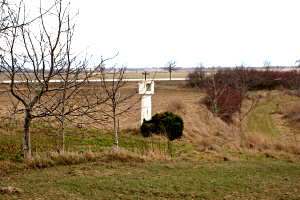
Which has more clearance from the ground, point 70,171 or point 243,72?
point 243,72

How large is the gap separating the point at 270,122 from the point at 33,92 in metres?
25.3

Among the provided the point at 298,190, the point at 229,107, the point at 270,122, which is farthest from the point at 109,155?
the point at 270,122

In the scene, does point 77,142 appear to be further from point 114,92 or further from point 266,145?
point 266,145

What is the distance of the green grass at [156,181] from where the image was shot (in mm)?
5383

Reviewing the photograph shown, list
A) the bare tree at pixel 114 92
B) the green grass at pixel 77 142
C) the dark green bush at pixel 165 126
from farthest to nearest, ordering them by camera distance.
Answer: the dark green bush at pixel 165 126
the bare tree at pixel 114 92
the green grass at pixel 77 142

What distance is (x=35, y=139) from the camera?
10.9 meters

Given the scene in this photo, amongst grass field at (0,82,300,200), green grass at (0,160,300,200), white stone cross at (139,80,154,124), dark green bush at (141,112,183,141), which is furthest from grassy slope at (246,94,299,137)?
green grass at (0,160,300,200)

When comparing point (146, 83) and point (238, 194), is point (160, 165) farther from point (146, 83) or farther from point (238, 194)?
point (146, 83)

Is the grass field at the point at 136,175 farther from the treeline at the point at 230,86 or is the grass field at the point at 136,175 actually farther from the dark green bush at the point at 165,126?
the treeline at the point at 230,86

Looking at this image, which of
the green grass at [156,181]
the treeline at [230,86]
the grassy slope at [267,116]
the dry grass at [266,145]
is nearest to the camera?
the green grass at [156,181]

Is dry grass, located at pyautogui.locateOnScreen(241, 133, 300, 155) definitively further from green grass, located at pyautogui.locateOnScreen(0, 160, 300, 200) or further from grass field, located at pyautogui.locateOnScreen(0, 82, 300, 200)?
green grass, located at pyautogui.locateOnScreen(0, 160, 300, 200)

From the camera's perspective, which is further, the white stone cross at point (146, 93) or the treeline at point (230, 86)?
the treeline at point (230, 86)

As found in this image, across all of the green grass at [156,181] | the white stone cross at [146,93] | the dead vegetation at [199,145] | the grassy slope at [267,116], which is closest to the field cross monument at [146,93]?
the white stone cross at [146,93]

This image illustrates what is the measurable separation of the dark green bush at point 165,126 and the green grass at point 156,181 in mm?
6529
